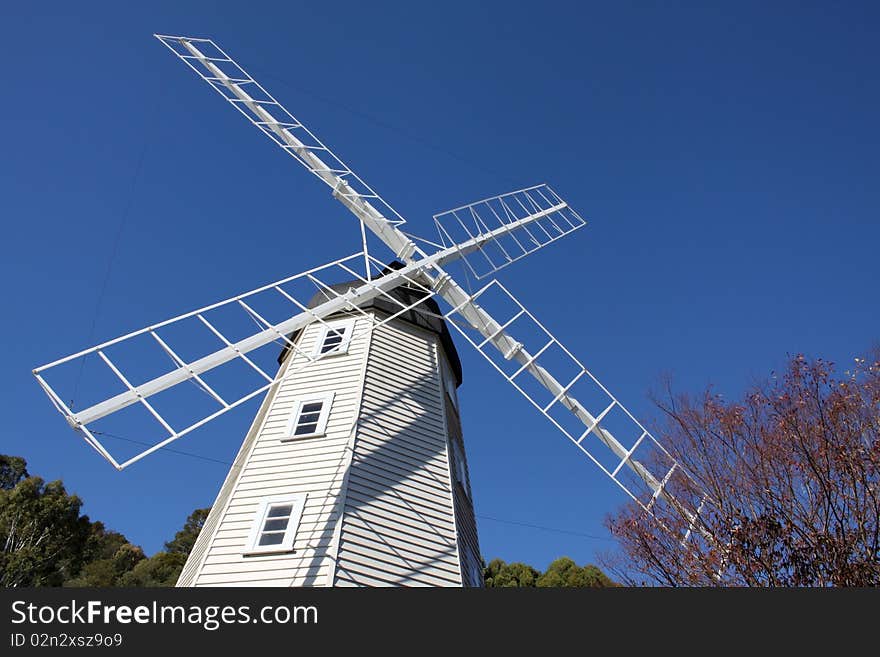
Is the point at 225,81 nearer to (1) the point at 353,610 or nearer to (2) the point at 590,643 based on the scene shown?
(1) the point at 353,610

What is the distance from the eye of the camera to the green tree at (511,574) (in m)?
41.2

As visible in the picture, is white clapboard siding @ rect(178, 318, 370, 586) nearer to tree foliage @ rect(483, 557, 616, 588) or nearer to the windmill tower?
the windmill tower

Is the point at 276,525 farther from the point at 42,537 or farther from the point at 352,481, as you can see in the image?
the point at 42,537

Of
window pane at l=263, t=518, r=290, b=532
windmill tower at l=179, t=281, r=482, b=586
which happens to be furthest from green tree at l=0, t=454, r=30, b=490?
window pane at l=263, t=518, r=290, b=532

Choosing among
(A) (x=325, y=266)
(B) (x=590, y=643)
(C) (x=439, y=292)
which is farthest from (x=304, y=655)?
(C) (x=439, y=292)

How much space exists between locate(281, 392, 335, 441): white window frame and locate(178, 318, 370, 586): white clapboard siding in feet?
0.28

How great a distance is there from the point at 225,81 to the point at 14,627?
47.4 feet

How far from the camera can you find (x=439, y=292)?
15.5m

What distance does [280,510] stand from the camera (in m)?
10.4

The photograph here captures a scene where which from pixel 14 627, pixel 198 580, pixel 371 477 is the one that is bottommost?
pixel 14 627

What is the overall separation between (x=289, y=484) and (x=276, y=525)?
2.86 ft

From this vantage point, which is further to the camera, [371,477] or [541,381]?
[541,381]

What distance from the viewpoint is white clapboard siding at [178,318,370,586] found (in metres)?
9.53

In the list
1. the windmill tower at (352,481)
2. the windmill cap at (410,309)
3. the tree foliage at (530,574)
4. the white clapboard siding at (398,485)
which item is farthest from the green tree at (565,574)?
the white clapboard siding at (398,485)
